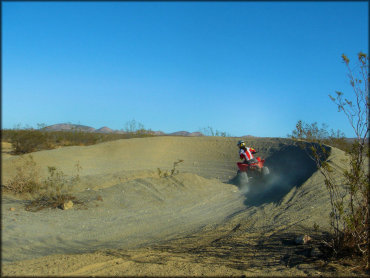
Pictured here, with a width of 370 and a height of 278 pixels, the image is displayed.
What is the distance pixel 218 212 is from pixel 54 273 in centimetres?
639

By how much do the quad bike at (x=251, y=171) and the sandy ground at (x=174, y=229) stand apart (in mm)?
360

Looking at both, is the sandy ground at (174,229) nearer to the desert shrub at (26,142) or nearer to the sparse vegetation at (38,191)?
the sparse vegetation at (38,191)

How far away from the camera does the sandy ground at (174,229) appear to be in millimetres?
5207

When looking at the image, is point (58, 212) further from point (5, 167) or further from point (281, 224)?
point (5, 167)

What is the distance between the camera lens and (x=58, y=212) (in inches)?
372

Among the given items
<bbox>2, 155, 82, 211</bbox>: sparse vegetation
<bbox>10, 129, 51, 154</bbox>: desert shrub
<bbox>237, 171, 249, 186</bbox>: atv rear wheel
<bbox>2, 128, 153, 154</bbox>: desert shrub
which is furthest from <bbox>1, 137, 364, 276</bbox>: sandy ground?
<bbox>2, 128, 153, 154</bbox>: desert shrub

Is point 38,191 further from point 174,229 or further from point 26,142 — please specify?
point 26,142

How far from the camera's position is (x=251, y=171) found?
14.6 meters

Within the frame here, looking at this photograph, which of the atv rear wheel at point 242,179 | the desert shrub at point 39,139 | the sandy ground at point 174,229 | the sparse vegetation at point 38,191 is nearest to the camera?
the sandy ground at point 174,229

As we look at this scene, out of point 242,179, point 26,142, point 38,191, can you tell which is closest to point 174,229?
point 38,191

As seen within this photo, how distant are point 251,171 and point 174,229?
6832 mm

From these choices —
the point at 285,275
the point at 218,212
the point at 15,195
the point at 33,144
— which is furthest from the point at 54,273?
the point at 33,144

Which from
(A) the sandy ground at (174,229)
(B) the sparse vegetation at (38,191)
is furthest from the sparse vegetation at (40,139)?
(B) the sparse vegetation at (38,191)

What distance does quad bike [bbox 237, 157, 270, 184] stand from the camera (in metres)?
14.4
